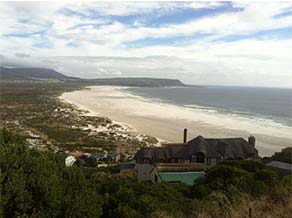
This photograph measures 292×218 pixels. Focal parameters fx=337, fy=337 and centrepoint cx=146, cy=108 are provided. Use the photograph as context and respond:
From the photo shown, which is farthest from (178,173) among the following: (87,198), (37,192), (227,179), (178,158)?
(37,192)

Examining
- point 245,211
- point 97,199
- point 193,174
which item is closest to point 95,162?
point 193,174

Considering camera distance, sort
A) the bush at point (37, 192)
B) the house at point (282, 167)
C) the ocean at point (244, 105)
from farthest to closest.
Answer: the ocean at point (244, 105)
the house at point (282, 167)
the bush at point (37, 192)

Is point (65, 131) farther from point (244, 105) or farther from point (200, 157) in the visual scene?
point (244, 105)

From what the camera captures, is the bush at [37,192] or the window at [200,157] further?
the window at [200,157]

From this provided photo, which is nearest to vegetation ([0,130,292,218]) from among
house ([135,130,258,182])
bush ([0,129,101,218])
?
bush ([0,129,101,218])

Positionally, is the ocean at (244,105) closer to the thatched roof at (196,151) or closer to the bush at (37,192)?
the thatched roof at (196,151)

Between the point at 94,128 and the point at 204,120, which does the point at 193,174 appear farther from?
the point at 204,120

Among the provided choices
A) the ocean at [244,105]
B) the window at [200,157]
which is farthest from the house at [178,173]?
the ocean at [244,105]

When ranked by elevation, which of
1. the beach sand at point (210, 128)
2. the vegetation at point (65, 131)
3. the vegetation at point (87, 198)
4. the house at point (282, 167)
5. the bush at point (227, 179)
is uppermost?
the vegetation at point (87, 198)
